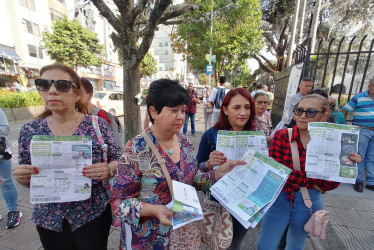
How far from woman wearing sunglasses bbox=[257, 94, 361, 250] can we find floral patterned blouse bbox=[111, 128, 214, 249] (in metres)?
0.94

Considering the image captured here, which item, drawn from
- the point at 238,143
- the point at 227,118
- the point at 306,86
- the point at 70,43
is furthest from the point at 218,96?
the point at 70,43

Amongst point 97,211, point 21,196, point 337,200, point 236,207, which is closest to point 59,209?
point 97,211

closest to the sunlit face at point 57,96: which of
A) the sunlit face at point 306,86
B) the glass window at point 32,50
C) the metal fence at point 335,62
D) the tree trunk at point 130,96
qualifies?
the tree trunk at point 130,96

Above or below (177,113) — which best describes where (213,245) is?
below

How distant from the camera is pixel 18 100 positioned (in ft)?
32.8

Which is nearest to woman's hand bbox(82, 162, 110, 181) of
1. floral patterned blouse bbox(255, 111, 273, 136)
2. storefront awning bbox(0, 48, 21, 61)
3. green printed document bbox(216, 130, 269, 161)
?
green printed document bbox(216, 130, 269, 161)

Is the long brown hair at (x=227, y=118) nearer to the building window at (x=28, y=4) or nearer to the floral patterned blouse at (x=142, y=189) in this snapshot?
the floral patterned blouse at (x=142, y=189)

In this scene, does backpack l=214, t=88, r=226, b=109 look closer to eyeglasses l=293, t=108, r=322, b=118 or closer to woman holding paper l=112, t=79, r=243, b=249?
eyeglasses l=293, t=108, r=322, b=118

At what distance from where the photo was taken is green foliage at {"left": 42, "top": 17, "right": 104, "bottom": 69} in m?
18.7

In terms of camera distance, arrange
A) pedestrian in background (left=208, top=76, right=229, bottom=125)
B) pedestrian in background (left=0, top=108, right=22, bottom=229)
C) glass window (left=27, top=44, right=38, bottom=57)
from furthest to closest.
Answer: glass window (left=27, top=44, right=38, bottom=57) → pedestrian in background (left=208, top=76, right=229, bottom=125) → pedestrian in background (left=0, top=108, right=22, bottom=229)

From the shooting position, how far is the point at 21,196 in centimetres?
332

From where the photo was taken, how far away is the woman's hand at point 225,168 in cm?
143

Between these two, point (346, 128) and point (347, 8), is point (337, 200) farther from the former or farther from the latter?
point (347, 8)

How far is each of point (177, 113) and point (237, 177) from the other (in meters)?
0.67
